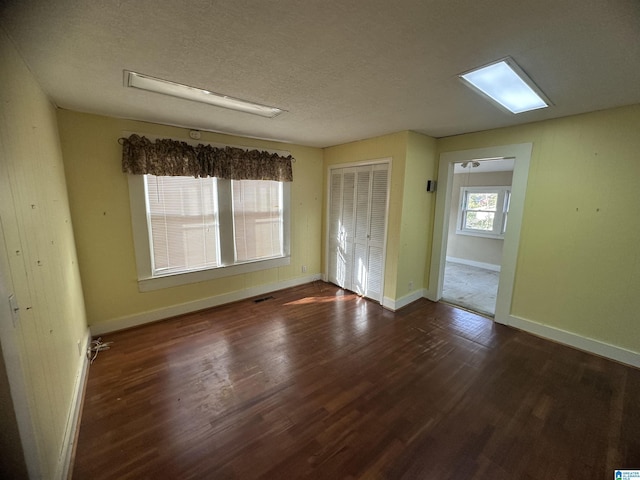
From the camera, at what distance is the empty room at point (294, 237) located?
128cm

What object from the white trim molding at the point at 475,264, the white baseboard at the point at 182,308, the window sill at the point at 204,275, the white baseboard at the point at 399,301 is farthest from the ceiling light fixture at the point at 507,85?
the white trim molding at the point at 475,264

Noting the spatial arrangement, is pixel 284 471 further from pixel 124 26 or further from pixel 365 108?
pixel 365 108

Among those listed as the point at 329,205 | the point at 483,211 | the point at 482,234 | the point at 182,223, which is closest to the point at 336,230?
the point at 329,205

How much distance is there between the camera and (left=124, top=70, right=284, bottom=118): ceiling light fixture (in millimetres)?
1914

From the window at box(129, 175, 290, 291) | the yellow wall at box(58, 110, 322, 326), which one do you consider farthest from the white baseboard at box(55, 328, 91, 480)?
the window at box(129, 175, 290, 291)

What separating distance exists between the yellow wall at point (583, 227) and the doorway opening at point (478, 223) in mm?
1852

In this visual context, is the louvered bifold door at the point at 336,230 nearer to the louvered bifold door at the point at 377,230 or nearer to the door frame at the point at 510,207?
the louvered bifold door at the point at 377,230

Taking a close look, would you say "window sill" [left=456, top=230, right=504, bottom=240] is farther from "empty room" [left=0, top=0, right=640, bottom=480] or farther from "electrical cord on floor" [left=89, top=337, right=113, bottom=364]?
"electrical cord on floor" [left=89, top=337, right=113, bottom=364]

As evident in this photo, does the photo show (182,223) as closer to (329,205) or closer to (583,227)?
(329,205)

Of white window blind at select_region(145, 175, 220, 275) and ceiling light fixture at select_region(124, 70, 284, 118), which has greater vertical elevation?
ceiling light fixture at select_region(124, 70, 284, 118)

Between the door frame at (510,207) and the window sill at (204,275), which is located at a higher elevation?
the door frame at (510,207)

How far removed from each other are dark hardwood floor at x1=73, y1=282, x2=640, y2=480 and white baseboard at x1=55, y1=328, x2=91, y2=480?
60mm

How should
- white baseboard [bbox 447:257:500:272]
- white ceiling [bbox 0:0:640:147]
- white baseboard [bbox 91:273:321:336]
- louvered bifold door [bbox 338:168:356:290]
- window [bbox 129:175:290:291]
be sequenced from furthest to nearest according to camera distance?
white baseboard [bbox 447:257:500:272], louvered bifold door [bbox 338:168:356:290], window [bbox 129:175:290:291], white baseboard [bbox 91:273:321:336], white ceiling [bbox 0:0:640:147]

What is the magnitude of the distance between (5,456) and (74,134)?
2777 millimetres
